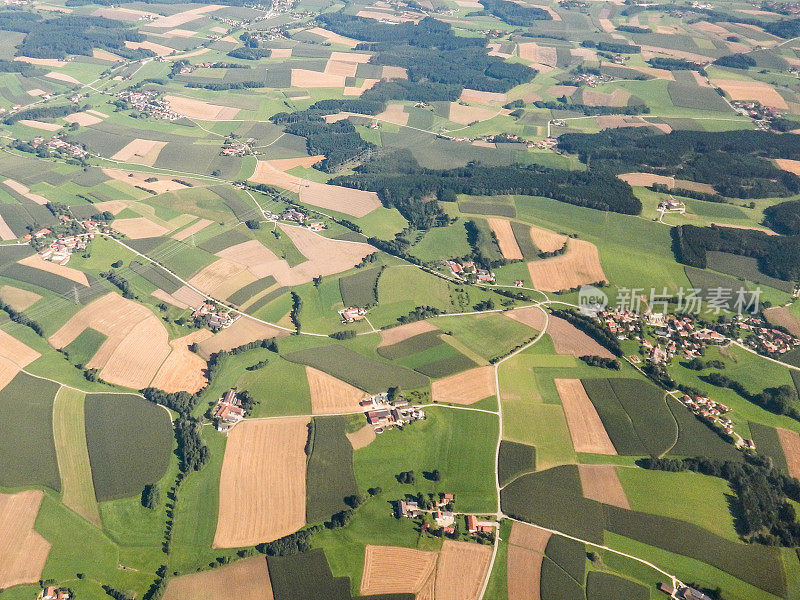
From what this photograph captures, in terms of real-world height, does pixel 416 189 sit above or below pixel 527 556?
above

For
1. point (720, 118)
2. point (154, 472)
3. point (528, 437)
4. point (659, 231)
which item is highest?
point (720, 118)

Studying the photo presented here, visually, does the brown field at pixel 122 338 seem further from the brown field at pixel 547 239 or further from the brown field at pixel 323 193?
the brown field at pixel 547 239

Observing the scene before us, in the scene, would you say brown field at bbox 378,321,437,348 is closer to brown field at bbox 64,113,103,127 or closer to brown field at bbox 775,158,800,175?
brown field at bbox 775,158,800,175

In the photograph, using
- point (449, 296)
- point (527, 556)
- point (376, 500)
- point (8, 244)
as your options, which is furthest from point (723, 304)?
point (8, 244)

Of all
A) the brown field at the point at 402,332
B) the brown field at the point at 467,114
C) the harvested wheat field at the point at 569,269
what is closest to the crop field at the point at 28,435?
the brown field at the point at 402,332

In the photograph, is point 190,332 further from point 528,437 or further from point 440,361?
point 528,437

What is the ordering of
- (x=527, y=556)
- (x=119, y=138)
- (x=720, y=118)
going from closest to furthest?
(x=527, y=556)
(x=119, y=138)
(x=720, y=118)

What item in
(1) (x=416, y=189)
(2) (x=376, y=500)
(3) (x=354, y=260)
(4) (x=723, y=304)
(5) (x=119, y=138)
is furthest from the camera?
(5) (x=119, y=138)
